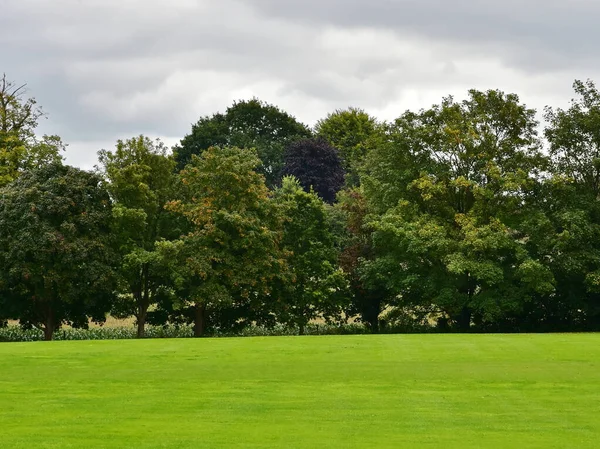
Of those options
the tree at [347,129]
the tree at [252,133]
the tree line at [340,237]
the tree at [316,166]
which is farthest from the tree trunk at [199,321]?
the tree at [347,129]

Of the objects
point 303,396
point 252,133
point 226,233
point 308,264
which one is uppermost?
point 252,133

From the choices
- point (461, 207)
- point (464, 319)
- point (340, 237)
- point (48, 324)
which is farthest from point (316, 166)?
point (48, 324)

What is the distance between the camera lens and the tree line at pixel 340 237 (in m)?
47.3

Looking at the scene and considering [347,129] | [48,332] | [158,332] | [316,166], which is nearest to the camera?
[48,332]

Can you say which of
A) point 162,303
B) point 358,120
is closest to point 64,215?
point 162,303

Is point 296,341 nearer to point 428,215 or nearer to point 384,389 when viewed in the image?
point 384,389

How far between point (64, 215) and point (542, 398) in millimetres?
33457

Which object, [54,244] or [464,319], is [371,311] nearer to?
[464,319]

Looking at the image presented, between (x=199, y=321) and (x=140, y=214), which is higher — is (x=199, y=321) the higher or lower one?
the lower one

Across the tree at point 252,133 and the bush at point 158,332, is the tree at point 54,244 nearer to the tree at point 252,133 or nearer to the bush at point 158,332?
the bush at point 158,332

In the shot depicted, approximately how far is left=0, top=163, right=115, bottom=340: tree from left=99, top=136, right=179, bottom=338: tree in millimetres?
1009

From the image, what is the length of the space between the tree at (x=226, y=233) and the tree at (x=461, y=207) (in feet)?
20.9

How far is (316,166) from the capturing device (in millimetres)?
87250

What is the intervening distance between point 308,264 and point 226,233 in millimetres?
6165
